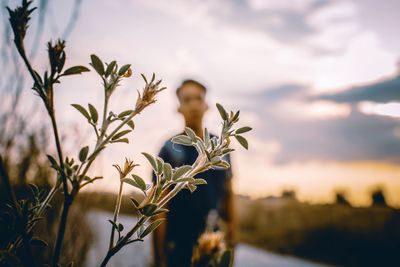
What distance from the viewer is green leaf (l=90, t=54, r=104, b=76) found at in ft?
2.17

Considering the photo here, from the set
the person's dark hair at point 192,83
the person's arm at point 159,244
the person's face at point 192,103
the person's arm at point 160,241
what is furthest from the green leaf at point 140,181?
the person's dark hair at point 192,83

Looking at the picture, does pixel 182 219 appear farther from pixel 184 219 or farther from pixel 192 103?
pixel 192 103

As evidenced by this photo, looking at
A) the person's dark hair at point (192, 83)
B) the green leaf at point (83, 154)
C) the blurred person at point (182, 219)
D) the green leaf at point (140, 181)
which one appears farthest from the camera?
the person's dark hair at point (192, 83)

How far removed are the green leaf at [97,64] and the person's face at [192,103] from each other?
128 inches

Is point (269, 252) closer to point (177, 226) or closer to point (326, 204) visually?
point (326, 204)

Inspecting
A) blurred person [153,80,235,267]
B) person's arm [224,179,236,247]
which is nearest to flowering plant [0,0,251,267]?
blurred person [153,80,235,267]

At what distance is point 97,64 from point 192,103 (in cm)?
335

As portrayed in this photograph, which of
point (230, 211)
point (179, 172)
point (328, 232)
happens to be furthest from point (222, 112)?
point (328, 232)

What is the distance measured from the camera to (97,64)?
67 cm

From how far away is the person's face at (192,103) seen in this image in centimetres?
397

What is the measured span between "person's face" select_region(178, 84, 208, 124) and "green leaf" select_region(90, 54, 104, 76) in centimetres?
326

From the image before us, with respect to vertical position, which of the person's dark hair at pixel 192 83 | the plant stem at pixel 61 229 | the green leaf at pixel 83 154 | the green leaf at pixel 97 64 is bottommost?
the plant stem at pixel 61 229

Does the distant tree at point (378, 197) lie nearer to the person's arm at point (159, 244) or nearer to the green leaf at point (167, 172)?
the person's arm at point (159, 244)

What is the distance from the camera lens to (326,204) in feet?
59.3
